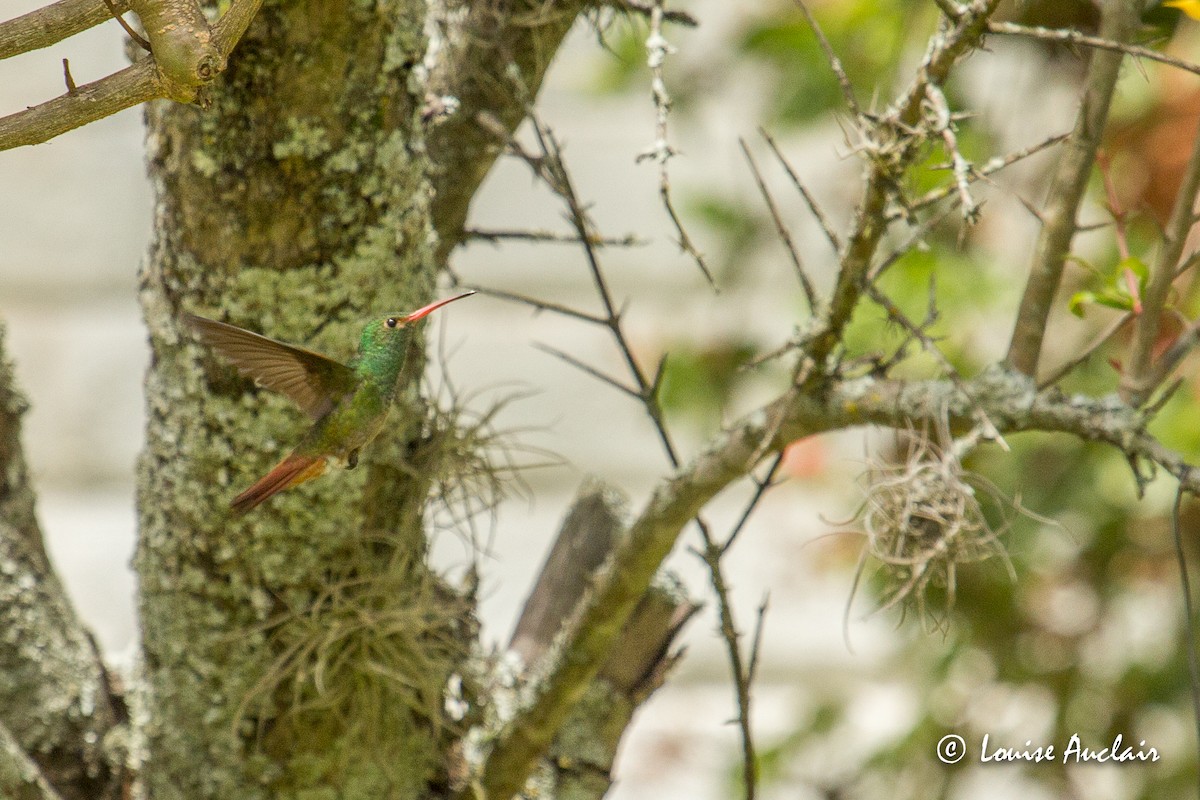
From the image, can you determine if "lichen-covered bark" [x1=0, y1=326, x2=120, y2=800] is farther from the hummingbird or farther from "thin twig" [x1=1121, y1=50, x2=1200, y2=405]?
"thin twig" [x1=1121, y1=50, x2=1200, y2=405]

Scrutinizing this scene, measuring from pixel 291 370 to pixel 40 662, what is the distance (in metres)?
0.35

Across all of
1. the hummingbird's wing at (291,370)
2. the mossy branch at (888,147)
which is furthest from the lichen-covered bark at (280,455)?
the mossy branch at (888,147)

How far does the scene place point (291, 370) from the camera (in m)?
0.75

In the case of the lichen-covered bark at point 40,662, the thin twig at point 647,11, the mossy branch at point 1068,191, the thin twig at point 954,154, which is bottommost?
the lichen-covered bark at point 40,662

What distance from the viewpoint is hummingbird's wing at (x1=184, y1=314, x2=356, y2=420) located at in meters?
0.67

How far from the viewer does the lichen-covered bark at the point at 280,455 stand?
75 centimetres

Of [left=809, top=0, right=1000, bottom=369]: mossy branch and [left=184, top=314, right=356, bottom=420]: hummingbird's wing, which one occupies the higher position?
[left=809, top=0, right=1000, bottom=369]: mossy branch

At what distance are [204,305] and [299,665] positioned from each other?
267mm

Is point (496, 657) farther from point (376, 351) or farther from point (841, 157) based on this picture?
point (841, 157)

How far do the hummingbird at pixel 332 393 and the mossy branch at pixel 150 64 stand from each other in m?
0.24

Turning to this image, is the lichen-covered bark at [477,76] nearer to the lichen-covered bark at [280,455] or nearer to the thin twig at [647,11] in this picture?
the thin twig at [647,11]

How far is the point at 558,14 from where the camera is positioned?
3.01ft

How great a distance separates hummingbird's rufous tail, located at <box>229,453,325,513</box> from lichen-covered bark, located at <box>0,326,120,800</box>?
27 cm

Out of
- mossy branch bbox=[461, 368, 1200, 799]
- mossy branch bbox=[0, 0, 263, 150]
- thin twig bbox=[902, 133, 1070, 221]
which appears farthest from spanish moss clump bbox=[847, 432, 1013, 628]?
Answer: mossy branch bbox=[0, 0, 263, 150]
